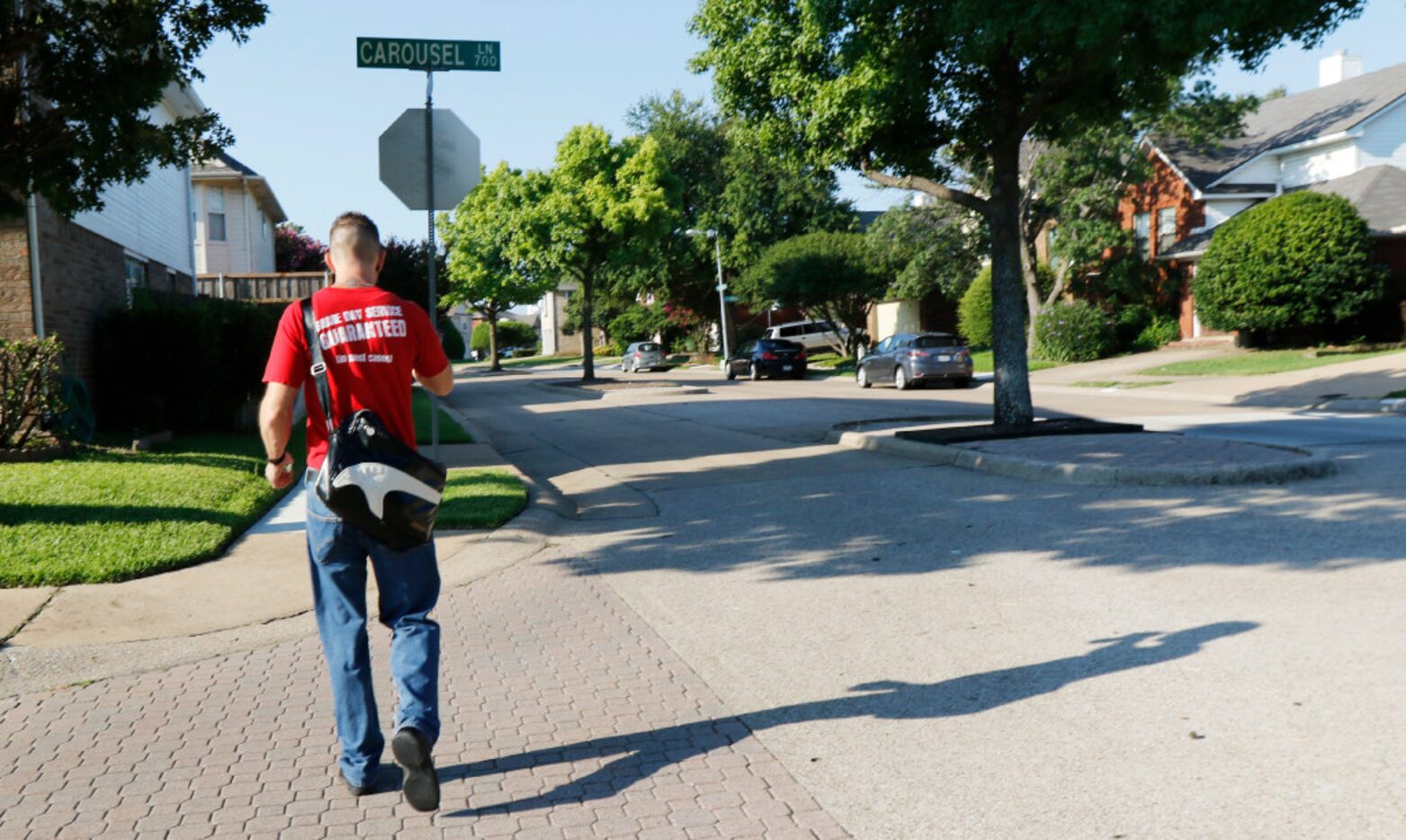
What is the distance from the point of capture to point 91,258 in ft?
52.4

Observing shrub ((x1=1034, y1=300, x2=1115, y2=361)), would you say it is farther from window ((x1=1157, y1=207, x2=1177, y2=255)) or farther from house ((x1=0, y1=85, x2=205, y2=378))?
house ((x1=0, y1=85, x2=205, y2=378))

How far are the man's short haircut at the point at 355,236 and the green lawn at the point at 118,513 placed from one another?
4230 millimetres

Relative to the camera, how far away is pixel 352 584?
419 centimetres

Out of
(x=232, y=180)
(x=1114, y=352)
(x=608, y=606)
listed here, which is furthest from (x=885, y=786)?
(x=1114, y=352)

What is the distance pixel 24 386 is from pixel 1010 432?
1043 centimetres

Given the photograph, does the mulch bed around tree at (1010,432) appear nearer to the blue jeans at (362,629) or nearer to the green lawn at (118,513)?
the green lawn at (118,513)

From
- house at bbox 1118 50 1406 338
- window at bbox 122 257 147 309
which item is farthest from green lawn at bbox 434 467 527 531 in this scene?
house at bbox 1118 50 1406 338

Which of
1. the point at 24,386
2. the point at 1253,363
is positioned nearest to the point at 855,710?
the point at 24,386

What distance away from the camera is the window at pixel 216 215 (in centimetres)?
3206

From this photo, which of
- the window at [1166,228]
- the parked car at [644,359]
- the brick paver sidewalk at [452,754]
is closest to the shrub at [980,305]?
the window at [1166,228]

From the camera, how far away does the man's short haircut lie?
4.31 metres

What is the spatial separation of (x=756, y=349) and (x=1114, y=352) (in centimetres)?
1199

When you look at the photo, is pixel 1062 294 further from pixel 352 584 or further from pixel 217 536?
pixel 352 584

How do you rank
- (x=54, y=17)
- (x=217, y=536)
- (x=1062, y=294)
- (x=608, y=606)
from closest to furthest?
1. (x=608, y=606)
2. (x=217, y=536)
3. (x=54, y=17)
4. (x=1062, y=294)
